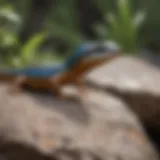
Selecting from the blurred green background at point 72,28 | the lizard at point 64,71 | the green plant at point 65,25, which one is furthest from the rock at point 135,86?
the green plant at point 65,25

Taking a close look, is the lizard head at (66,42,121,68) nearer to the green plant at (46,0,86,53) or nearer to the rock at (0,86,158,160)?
the rock at (0,86,158,160)

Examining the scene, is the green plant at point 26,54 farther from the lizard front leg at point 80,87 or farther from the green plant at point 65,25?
the green plant at point 65,25

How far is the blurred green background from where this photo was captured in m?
2.98

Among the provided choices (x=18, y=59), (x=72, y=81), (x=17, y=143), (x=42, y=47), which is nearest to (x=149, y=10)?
(x=42, y=47)

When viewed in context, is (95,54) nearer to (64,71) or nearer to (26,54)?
(64,71)

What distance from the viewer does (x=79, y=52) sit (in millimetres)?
2004

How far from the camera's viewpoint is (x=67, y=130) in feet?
6.11

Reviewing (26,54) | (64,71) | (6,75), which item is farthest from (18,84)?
(26,54)

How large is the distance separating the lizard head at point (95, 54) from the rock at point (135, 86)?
52 cm

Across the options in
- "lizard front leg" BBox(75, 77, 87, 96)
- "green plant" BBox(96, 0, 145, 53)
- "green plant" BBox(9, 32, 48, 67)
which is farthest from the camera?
"green plant" BBox(96, 0, 145, 53)

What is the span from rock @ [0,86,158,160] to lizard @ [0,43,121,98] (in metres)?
0.06

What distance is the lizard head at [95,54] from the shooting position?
196 cm

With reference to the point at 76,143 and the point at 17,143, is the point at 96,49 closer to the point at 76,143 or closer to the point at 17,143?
the point at 76,143

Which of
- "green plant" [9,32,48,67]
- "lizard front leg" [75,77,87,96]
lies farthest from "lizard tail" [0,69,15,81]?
"green plant" [9,32,48,67]
